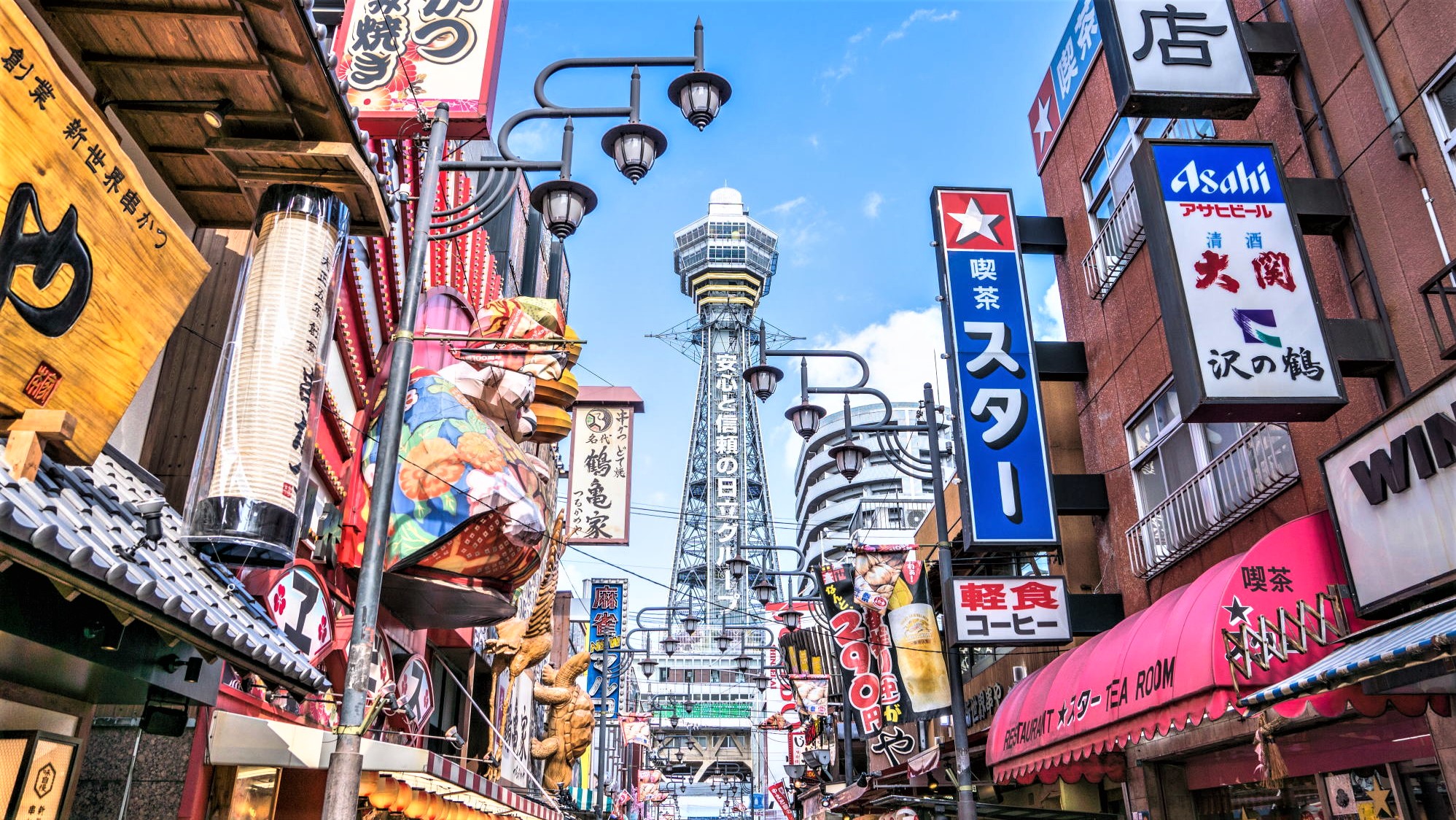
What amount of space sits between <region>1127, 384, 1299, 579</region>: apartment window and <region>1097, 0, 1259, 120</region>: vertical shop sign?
3.47 m

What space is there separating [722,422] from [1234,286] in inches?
5270

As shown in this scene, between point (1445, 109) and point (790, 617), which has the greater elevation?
point (790, 617)

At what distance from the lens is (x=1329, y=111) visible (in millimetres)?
9172

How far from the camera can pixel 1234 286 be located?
8539 mm

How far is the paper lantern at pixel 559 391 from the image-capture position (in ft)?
49.5

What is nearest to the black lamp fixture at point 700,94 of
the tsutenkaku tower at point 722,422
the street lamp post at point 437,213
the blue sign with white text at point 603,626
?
the street lamp post at point 437,213

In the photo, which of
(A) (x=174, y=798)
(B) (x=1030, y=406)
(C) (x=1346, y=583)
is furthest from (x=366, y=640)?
(B) (x=1030, y=406)

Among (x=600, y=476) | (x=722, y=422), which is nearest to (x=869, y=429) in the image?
(x=600, y=476)

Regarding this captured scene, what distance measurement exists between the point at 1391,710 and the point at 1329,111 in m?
5.66

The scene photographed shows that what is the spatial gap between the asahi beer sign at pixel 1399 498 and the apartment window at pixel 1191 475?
60.8 inches

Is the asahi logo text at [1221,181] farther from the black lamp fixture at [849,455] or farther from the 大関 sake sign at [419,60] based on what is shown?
the black lamp fixture at [849,455]

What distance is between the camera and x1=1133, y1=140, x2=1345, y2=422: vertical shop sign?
318 inches

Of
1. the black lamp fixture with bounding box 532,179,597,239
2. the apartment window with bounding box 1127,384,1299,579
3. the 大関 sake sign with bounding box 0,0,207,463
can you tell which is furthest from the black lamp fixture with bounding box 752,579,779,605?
the 大関 sake sign with bounding box 0,0,207,463

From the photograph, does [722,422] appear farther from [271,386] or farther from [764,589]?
[271,386]
